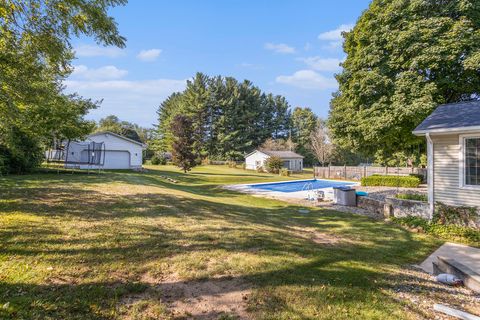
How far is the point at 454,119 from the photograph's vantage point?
8953 mm

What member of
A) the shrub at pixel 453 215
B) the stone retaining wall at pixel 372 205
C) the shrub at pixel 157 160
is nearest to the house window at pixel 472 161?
the shrub at pixel 453 215

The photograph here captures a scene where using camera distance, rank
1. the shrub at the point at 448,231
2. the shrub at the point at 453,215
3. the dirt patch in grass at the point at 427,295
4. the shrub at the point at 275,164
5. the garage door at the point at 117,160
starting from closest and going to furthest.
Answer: the dirt patch in grass at the point at 427,295 < the shrub at the point at 448,231 < the shrub at the point at 453,215 < the garage door at the point at 117,160 < the shrub at the point at 275,164

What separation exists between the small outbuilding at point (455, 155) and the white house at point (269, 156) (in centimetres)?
2974

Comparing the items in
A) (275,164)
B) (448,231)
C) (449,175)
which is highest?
(275,164)

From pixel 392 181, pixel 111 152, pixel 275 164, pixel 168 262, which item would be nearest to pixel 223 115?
pixel 275 164

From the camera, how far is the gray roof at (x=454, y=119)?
27.1 ft

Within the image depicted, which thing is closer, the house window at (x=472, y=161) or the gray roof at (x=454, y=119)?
the gray roof at (x=454, y=119)

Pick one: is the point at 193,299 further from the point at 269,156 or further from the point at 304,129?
the point at 304,129

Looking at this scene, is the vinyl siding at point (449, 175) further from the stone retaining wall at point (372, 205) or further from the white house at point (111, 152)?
the white house at point (111, 152)

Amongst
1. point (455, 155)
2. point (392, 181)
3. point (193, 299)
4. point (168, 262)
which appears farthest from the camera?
point (392, 181)

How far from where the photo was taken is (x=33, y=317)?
2664 mm

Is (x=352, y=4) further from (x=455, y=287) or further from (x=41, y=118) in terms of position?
(x=41, y=118)

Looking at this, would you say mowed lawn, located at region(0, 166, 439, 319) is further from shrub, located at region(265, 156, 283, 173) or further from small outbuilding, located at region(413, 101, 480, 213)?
shrub, located at region(265, 156, 283, 173)

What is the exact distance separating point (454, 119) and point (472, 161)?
1.49 m
